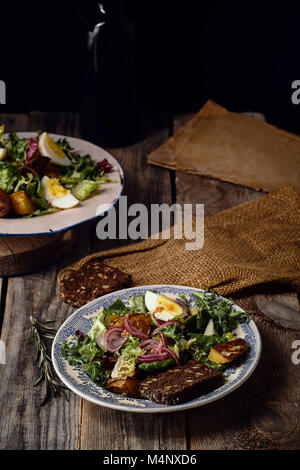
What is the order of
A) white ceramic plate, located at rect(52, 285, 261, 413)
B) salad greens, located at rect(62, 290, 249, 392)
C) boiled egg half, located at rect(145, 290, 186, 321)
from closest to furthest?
white ceramic plate, located at rect(52, 285, 261, 413)
salad greens, located at rect(62, 290, 249, 392)
boiled egg half, located at rect(145, 290, 186, 321)

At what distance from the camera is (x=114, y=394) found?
1586 mm

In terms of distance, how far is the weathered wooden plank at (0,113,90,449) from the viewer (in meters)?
1.60

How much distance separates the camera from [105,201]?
Answer: 2.27 m

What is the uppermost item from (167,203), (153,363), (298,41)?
(298,41)

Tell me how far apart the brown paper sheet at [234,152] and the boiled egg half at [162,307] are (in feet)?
3.59

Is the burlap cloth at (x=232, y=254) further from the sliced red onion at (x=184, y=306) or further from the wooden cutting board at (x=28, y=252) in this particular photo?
the sliced red onion at (x=184, y=306)

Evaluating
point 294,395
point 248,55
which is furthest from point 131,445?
point 248,55

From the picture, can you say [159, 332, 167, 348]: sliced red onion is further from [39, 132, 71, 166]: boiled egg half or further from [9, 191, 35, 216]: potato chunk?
[39, 132, 71, 166]: boiled egg half

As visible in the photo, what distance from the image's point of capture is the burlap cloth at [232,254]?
213 cm

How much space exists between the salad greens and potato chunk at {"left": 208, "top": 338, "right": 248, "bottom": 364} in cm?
2

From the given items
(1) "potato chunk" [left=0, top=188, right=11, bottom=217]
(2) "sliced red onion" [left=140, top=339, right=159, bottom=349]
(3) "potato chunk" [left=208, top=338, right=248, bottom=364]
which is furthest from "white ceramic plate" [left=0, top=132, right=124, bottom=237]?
(3) "potato chunk" [left=208, top=338, right=248, bottom=364]

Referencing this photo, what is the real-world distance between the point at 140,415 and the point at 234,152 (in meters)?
1.60

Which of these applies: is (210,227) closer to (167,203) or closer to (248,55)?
(167,203)

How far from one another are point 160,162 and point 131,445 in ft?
5.26
